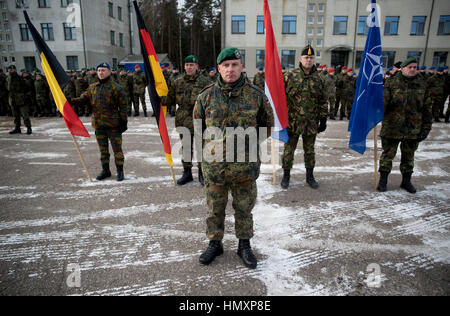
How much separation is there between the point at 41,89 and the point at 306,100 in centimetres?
1243

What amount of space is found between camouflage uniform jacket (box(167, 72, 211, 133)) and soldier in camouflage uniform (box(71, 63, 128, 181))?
999 millimetres

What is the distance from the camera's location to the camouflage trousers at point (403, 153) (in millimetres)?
4352

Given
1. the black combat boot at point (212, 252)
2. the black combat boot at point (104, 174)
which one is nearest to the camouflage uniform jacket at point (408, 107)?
the black combat boot at point (212, 252)

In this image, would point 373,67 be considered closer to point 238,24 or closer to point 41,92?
point 41,92

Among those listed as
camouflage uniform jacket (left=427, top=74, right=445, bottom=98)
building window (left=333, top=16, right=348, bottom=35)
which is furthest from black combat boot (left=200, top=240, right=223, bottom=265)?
building window (left=333, top=16, right=348, bottom=35)

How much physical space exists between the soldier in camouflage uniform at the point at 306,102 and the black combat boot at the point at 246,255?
2.11 metres

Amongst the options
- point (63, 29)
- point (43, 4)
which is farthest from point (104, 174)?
point (43, 4)

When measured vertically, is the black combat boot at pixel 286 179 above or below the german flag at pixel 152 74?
below

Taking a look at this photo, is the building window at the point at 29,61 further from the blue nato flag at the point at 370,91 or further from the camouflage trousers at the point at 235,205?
the camouflage trousers at the point at 235,205

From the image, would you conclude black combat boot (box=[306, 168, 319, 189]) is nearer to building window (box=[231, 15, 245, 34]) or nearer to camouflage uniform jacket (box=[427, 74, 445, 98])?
camouflage uniform jacket (box=[427, 74, 445, 98])

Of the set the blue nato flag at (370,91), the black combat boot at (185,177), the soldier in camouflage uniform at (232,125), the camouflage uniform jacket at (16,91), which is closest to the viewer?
the soldier in camouflage uniform at (232,125)

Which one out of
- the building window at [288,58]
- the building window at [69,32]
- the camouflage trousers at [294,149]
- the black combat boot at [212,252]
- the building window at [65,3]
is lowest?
the black combat boot at [212,252]

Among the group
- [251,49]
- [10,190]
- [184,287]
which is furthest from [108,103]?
[251,49]

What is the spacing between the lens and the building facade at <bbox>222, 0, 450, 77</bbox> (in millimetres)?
25594
